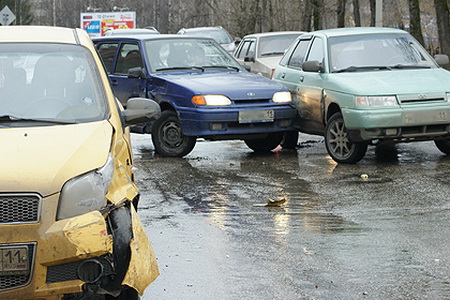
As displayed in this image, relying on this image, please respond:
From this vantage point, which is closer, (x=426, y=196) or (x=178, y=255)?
(x=178, y=255)

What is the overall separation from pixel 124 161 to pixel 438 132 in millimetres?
6376

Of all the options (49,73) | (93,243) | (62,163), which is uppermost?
(49,73)

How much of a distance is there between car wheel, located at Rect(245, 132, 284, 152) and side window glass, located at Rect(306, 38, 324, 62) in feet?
3.84

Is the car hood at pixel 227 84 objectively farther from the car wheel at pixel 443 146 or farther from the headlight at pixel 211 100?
the car wheel at pixel 443 146

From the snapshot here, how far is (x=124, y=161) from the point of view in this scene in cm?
572

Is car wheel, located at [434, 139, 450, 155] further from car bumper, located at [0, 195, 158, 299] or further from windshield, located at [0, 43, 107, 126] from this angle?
car bumper, located at [0, 195, 158, 299]

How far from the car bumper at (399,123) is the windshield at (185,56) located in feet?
10.1

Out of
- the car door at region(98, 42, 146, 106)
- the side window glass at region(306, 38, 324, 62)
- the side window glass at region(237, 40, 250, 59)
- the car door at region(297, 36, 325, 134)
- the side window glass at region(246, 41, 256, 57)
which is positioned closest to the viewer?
the car door at region(297, 36, 325, 134)

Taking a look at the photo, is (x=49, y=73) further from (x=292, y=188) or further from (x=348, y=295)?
(x=292, y=188)

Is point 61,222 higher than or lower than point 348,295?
higher

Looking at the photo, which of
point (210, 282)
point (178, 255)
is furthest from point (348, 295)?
point (178, 255)

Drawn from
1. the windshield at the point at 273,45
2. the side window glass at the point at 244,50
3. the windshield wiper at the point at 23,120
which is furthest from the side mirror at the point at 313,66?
the side window glass at the point at 244,50

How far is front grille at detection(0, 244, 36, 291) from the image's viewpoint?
463 centimetres

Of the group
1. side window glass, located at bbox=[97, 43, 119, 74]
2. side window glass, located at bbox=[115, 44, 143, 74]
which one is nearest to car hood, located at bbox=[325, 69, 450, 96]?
side window glass, located at bbox=[115, 44, 143, 74]
